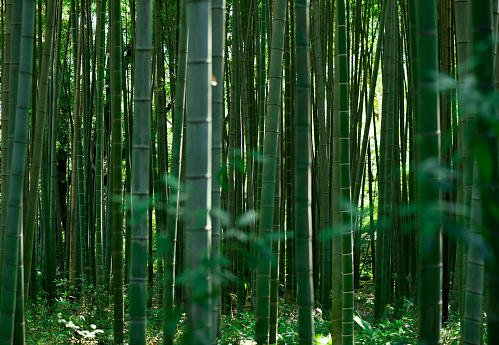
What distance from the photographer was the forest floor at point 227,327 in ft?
9.81

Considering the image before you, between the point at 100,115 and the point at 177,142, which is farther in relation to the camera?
the point at 100,115

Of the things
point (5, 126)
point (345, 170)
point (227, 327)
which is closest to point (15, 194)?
point (5, 126)

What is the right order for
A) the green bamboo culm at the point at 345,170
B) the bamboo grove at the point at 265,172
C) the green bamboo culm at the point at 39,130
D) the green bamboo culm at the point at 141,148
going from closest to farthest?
1. the bamboo grove at the point at 265,172
2. the green bamboo culm at the point at 141,148
3. the green bamboo culm at the point at 345,170
4. the green bamboo culm at the point at 39,130

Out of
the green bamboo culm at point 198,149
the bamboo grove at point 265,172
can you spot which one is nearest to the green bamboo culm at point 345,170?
the bamboo grove at point 265,172

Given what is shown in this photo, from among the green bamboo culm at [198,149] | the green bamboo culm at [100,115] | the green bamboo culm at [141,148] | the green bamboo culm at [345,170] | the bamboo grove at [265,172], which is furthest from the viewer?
the green bamboo culm at [100,115]

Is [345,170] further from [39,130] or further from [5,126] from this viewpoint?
Answer: [5,126]

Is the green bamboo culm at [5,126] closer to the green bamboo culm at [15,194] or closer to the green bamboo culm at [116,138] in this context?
the green bamboo culm at [15,194]

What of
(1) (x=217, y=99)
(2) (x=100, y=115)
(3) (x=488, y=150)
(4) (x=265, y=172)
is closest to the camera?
(3) (x=488, y=150)

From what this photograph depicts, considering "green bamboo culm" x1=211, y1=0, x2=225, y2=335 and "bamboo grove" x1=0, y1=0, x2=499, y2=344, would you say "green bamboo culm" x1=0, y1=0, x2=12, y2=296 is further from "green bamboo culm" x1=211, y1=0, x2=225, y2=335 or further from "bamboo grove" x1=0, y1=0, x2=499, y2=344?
"green bamboo culm" x1=211, y1=0, x2=225, y2=335

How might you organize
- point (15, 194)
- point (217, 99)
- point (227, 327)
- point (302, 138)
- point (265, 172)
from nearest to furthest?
point (302, 138) < point (217, 99) < point (15, 194) < point (265, 172) < point (227, 327)

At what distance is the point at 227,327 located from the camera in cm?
363

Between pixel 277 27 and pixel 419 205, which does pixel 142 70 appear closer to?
pixel 277 27

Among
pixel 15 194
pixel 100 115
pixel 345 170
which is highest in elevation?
pixel 100 115

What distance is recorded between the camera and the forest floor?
2.99m
